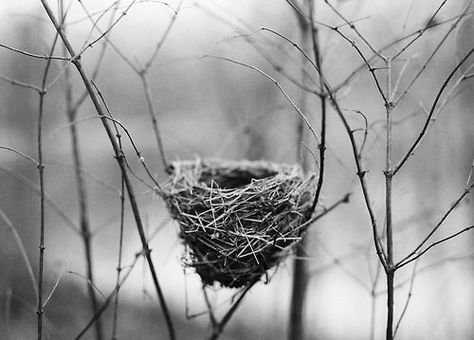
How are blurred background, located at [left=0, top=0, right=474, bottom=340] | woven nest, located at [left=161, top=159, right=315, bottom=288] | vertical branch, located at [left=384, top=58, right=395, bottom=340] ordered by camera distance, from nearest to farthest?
1. vertical branch, located at [left=384, top=58, right=395, bottom=340]
2. woven nest, located at [left=161, top=159, right=315, bottom=288]
3. blurred background, located at [left=0, top=0, right=474, bottom=340]

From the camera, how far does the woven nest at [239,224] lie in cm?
124

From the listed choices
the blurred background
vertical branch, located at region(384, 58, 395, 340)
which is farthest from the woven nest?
the blurred background

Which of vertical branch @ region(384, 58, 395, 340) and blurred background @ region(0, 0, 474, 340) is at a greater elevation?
blurred background @ region(0, 0, 474, 340)

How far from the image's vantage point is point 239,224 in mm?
1265

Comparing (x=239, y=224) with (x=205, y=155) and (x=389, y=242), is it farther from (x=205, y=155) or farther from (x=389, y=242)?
(x=205, y=155)

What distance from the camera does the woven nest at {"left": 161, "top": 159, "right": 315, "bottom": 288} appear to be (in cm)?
124

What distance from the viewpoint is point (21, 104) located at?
13.4ft

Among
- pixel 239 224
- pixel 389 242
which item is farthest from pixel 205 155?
pixel 389 242

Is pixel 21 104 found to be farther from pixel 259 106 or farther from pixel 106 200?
pixel 259 106

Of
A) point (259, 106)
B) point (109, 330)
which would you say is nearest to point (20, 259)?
point (109, 330)

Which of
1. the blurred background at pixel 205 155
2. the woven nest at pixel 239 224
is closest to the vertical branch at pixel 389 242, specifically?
the woven nest at pixel 239 224

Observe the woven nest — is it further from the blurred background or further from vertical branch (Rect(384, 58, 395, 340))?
the blurred background

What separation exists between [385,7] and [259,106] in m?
0.99

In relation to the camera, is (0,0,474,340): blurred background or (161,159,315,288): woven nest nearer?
(161,159,315,288): woven nest
